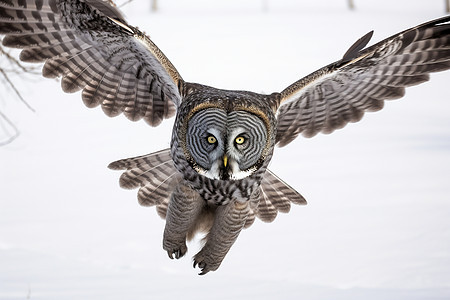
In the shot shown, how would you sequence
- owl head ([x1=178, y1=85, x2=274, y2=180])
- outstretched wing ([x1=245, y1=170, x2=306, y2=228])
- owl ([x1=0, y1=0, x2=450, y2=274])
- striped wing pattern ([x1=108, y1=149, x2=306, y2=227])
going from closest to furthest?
1. owl head ([x1=178, y1=85, x2=274, y2=180])
2. owl ([x1=0, y1=0, x2=450, y2=274])
3. striped wing pattern ([x1=108, y1=149, x2=306, y2=227])
4. outstretched wing ([x1=245, y1=170, x2=306, y2=228])

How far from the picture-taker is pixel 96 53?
5.45m

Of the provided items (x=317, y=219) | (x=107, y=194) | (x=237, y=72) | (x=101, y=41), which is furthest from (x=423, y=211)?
(x=237, y=72)

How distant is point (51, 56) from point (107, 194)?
4713 mm

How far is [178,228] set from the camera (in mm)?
5172

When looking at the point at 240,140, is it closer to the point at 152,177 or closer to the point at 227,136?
the point at 227,136

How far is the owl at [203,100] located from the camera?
187 inches

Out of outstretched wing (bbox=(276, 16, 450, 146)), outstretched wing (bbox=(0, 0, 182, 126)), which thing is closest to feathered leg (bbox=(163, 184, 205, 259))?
outstretched wing (bbox=(0, 0, 182, 126))

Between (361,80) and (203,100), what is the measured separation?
1417mm

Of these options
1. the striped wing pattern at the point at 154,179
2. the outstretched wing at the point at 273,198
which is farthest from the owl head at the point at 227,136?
the outstretched wing at the point at 273,198

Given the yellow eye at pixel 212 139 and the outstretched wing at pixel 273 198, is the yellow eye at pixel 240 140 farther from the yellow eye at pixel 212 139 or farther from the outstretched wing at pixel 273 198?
the outstretched wing at pixel 273 198

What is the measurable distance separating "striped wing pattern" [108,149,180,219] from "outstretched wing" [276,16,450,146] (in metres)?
0.91

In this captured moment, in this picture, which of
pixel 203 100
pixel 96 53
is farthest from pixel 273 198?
pixel 96 53

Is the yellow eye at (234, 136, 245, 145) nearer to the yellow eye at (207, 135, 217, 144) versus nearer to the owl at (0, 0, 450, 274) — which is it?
the owl at (0, 0, 450, 274)

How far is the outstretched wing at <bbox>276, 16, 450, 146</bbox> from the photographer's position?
5129mm
